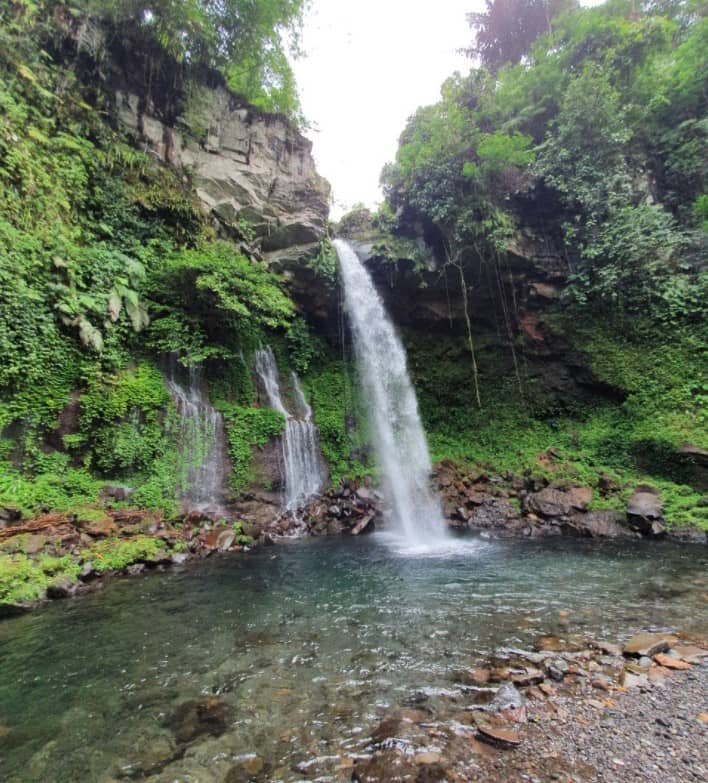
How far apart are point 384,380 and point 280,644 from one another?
458 inches

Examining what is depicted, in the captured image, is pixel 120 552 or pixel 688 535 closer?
pixel 120 552

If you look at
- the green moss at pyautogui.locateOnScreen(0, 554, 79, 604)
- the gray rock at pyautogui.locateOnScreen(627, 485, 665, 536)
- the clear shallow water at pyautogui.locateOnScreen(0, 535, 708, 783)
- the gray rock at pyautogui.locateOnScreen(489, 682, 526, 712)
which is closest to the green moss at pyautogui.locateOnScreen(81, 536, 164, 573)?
the green moss at pyautogui.locateOnScreen(0, 554, 79, 604)

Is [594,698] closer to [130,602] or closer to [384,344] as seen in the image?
[130,602]

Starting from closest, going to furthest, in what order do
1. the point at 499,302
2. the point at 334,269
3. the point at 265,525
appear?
the point at 265,525 → the point at 334,269 → the point at 499,302

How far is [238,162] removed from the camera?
14.8 meters

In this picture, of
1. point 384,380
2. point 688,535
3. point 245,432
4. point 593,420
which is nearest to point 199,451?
point 245,432

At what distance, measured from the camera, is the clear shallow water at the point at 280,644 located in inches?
106

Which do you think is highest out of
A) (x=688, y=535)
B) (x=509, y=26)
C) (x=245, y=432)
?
(x=509, y=26)

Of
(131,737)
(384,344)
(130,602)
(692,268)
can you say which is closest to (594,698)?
(131,737)

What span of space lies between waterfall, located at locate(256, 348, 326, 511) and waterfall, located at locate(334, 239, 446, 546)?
248cm

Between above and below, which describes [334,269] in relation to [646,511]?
above

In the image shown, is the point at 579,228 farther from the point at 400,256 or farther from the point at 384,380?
the point at 384,380

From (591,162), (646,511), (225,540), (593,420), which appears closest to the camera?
(225,540)

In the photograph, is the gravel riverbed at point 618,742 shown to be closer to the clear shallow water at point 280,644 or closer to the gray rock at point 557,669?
the gray rock at point 557,669
